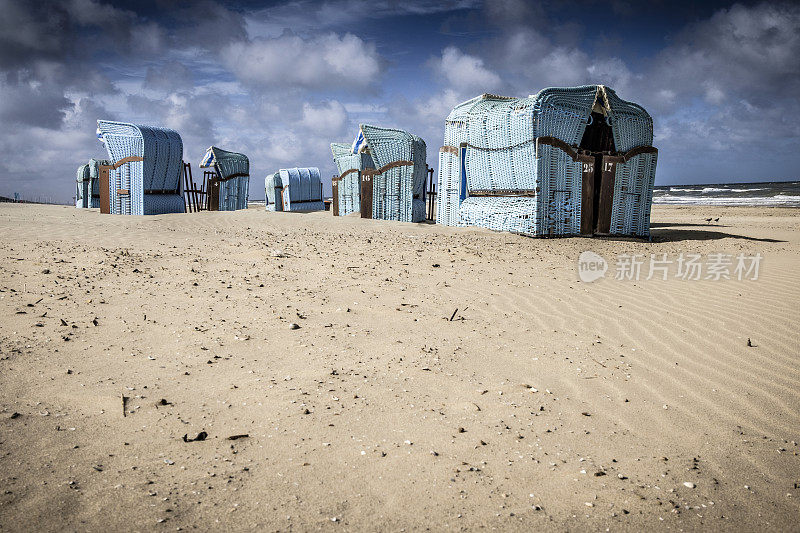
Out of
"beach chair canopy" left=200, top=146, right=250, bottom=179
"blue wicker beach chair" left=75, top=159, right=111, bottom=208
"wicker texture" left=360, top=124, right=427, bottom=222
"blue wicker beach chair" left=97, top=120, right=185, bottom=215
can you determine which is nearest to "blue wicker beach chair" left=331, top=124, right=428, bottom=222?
"wicker texture" left=360, top=124, right=427, bottom=222

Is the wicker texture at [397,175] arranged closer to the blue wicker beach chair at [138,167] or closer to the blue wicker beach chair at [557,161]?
the blue wicker beach chair at [557,161]

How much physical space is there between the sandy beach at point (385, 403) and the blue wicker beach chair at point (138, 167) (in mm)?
10712

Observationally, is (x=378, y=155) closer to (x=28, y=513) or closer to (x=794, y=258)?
(x=794, y=258)

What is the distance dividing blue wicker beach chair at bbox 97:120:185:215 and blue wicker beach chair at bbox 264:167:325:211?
712cm

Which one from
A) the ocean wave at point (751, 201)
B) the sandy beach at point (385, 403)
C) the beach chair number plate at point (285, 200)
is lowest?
the sandy beach at point (385, 403)

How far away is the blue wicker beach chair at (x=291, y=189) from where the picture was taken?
967 inches

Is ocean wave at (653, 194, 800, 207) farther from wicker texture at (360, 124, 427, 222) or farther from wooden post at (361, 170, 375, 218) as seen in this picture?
wooden post at (361, 170, 375, 218)

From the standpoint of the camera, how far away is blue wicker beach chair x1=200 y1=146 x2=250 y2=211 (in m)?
22.7

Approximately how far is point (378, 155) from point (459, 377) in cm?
1383

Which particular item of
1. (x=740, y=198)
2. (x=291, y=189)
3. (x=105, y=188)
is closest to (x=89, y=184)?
(x=105, y=188)

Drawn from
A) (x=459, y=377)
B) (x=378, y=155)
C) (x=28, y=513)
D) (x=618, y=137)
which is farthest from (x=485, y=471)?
(x=378, y=155)

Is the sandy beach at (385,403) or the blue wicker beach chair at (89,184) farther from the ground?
the blue wicker beach chair at (89,184)

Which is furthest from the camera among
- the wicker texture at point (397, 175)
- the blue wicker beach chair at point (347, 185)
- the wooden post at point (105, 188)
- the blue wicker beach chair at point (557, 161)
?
the blue wicker beach chair at point (347, 185)

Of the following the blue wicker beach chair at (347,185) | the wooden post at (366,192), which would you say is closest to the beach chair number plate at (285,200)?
the blue wicker beach chair at (347,185)
